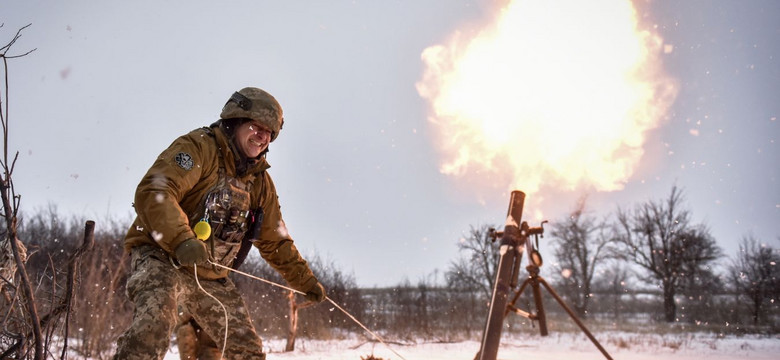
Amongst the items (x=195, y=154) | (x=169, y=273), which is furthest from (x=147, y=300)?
(x=195, y=154)

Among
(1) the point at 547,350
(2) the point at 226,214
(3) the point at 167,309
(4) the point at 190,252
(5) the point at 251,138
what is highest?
(5) the point at 251,138

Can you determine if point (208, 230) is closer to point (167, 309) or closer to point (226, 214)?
point (226, 214)

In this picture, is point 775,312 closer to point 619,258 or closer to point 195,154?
point 619,258

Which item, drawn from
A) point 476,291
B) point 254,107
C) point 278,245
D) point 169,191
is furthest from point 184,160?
point 476,291

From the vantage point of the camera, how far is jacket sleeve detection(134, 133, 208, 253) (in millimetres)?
2770

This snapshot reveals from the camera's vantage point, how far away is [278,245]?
13.6 ft

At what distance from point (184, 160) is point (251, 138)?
2.41 feet

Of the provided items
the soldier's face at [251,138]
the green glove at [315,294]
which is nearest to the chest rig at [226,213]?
the soldier's face at [251,138]

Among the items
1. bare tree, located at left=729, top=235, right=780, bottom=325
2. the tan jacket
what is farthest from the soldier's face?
bare tree, located at left=729, top=235, right=780, bottom=325

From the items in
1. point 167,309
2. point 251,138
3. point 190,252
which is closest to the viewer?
point 190,252

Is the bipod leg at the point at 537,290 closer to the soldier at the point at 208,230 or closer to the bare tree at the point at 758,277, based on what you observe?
the soldier at the point at 208,230

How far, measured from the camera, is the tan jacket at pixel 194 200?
110 inches

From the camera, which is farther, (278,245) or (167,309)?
(278,245)

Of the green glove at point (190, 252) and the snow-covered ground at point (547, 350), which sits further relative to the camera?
the snow-covered ground at point (547, 350)
